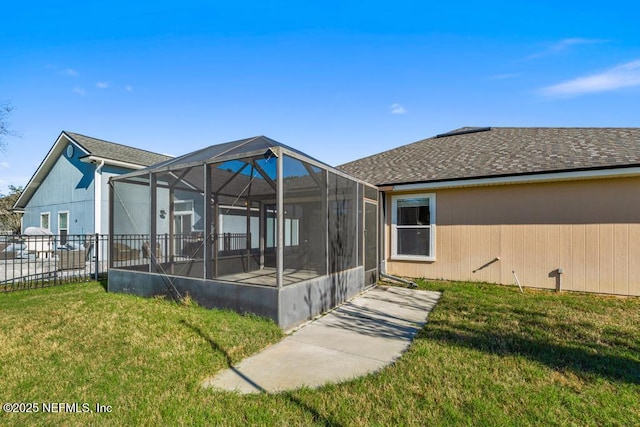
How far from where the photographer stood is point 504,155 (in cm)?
844

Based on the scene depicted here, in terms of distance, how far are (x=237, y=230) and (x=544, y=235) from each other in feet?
24.4

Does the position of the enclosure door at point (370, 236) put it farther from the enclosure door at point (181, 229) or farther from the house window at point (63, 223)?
the house window at point (63, 223)

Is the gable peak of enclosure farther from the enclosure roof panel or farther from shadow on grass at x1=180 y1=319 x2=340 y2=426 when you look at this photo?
shadow on grass at x1=180 y1=319 x2=340 y2=426

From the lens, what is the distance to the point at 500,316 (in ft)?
16.3

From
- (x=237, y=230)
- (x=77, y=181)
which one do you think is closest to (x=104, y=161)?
(x=77, y=181)

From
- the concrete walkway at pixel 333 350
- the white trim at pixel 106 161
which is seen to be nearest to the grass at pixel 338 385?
the concrete walkway at pixel 333 350

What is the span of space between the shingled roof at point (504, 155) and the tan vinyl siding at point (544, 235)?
453mm

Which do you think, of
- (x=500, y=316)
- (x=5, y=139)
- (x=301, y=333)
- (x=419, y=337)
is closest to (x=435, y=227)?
(x=500, y=316)

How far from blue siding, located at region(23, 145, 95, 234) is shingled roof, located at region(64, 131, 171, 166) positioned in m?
→ 0.69

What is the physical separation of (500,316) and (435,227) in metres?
3.53

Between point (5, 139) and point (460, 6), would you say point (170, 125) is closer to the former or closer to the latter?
point (460, 6)

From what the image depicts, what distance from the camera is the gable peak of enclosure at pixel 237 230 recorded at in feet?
15.7

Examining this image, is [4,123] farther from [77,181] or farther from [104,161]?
[104,161]

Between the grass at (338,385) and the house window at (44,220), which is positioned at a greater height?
the house window at (44,220)
